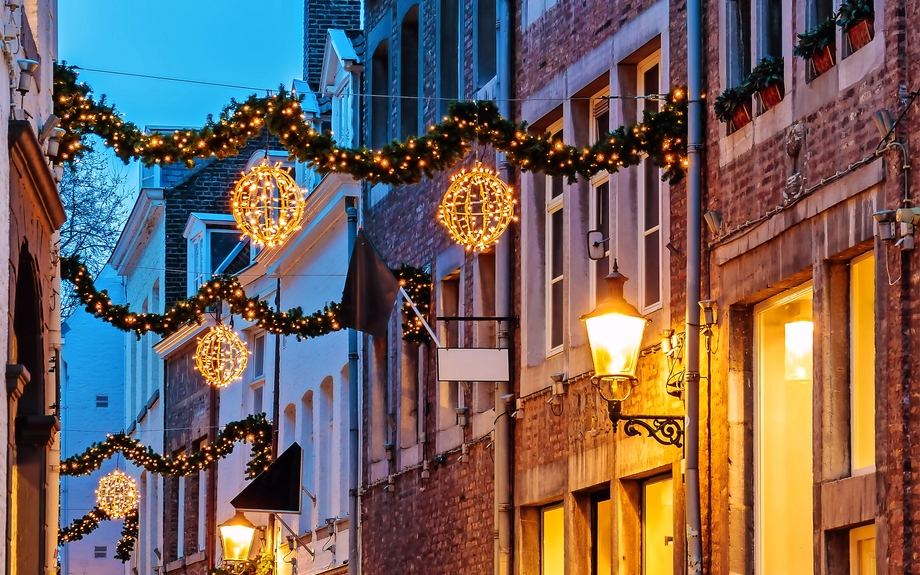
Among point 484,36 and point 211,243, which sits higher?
point 211,243

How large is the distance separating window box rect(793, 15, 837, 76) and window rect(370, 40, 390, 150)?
11.9 metres

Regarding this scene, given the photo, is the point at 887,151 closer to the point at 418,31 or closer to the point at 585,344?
the point at 585,344

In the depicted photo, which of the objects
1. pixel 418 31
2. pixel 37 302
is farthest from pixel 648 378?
pixel 418 31

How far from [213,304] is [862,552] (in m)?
9.83

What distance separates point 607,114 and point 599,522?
344 centimetres

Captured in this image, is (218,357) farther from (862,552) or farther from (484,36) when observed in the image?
(862,552)

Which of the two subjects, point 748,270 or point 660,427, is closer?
point 748,270

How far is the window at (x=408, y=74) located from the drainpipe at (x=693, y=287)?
8.69 m

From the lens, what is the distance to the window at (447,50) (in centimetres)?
2117

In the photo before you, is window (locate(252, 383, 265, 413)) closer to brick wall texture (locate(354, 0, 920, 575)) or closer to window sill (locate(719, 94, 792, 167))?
brick wall texture (locate(354, 0, 920, 575))

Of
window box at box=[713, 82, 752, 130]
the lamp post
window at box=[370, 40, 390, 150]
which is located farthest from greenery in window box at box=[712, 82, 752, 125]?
window at box=[370, 40, 390, 150]

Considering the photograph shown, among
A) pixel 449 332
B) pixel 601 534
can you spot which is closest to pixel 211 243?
pixel 449 332

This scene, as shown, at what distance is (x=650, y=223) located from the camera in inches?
614

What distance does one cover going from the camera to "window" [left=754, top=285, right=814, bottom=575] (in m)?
13.0
